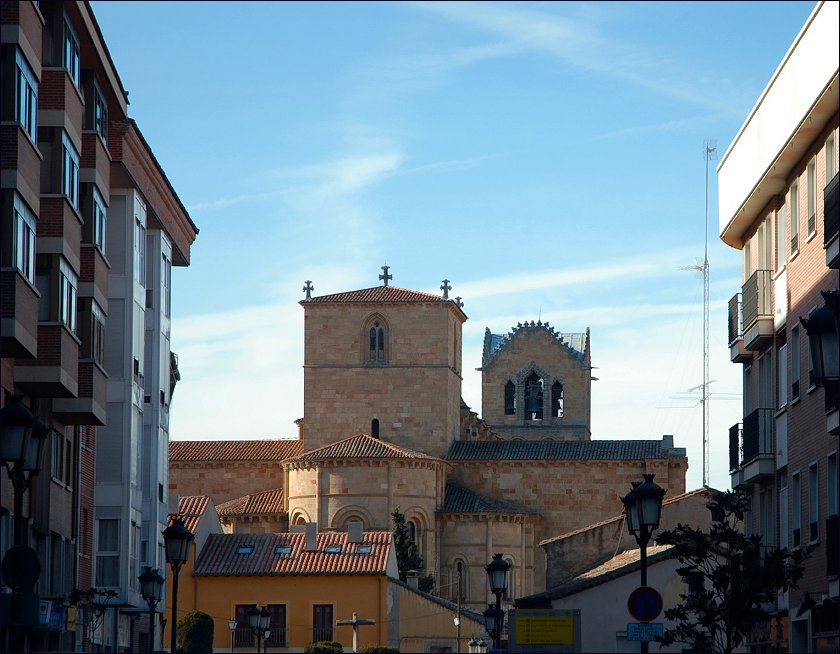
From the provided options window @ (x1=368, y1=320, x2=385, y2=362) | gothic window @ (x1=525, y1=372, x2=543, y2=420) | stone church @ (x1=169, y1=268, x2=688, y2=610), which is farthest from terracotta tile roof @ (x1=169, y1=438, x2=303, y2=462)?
gothic window @ (x1=525, y1=372, x2=543, y2=420)

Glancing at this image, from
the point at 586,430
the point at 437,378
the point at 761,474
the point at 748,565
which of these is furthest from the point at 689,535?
the point at 586,430

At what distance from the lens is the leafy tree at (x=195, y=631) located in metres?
64.7

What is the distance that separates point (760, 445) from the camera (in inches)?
1451

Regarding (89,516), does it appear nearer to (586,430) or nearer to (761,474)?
(761,474)

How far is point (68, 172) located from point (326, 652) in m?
33.2

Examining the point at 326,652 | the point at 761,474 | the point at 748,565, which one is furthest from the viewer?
the point at 326,652

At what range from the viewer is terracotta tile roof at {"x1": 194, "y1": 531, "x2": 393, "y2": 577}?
70.8 meters

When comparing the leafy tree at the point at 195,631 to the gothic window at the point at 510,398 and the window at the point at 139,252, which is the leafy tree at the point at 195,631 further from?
the gothic window at the point at 510,398

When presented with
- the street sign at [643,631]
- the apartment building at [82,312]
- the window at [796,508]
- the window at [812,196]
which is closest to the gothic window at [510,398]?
the apartment building at [82,312]

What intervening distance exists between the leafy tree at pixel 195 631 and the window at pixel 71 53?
32830 millimetres

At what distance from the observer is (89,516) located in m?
41.2

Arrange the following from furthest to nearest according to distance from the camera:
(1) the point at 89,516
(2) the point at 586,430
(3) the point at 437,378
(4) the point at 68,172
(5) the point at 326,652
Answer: (2) the point at 586,430 → (3) the point at 437,378 → (5) the point at 326,652 → (1) the point at 89,516 → (4) the point at 68,172

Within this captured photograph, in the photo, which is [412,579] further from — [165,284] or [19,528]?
[19,528]

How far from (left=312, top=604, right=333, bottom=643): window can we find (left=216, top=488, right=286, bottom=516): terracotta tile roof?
16.9 meters
